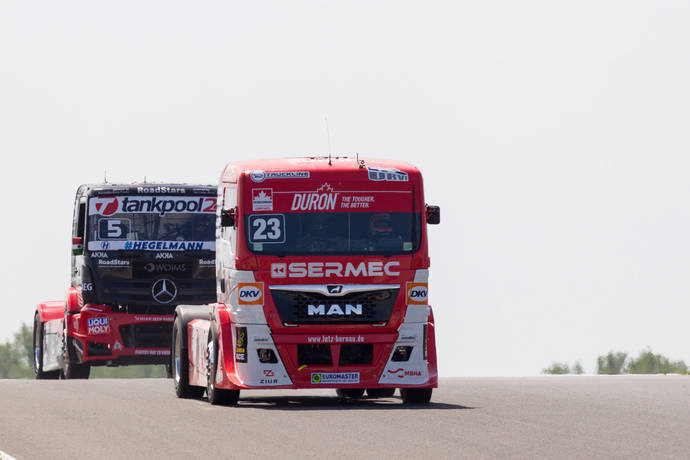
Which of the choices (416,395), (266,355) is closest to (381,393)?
(416,395)

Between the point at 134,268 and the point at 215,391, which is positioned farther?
the point at 134,268

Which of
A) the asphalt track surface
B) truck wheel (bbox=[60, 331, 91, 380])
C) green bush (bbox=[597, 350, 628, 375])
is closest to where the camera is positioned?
the asphalt track surface

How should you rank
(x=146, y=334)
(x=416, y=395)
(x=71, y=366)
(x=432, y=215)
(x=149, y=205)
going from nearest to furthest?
(x=432, y=215)
(x=416, y=395)
(x=149, y=205)
(x=146, y=334)
(x=71, y=366)

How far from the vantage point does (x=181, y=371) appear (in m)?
20.4

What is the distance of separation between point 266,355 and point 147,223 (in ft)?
31.5

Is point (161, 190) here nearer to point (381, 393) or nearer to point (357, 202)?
point (381, 393)

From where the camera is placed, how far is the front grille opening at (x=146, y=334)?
92.3 ft

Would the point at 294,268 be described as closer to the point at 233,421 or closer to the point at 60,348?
the point at 233,421

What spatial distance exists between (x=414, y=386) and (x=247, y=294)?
7.38 feet

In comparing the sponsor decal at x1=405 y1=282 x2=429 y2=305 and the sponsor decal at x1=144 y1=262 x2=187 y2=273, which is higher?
the sponsor decal at x1=144 y1=262 x2=187 y2=273

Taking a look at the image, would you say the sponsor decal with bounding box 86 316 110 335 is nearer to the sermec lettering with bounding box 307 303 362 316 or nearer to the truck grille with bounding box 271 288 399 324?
the truck grille with bounding box 271 288 399 324

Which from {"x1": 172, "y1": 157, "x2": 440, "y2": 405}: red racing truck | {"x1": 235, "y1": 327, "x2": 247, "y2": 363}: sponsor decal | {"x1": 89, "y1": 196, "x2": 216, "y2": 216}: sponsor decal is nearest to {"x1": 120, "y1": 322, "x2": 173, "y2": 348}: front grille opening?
{"x1": 89, "y1": 196, "x2": 216, "y2": 216}: sponsor decal

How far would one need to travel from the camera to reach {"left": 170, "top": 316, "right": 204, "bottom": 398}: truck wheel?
20359 millimetres

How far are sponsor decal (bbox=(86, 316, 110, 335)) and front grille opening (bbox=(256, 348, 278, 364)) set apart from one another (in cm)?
1029
